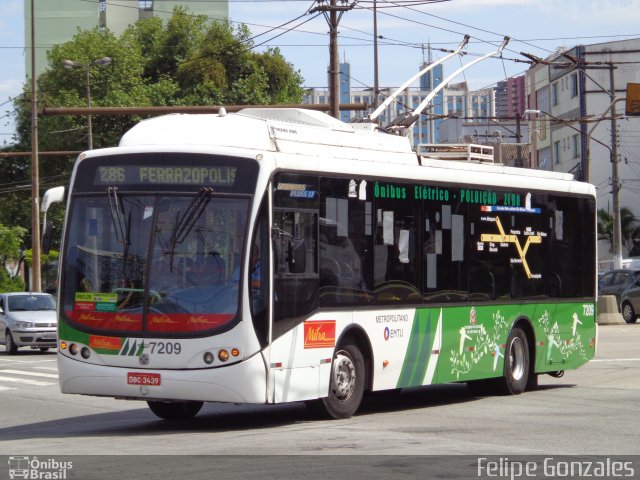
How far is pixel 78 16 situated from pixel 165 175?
85277mm

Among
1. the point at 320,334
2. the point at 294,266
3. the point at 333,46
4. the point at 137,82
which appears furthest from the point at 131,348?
the point at 137,82

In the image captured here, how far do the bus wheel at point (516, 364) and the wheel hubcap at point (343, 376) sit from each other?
3.70 metres

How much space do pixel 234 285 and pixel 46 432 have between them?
9.11 ft

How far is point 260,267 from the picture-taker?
40.3 ft

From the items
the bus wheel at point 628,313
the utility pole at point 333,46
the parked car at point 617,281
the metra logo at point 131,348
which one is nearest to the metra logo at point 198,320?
the metra logo at point 131,348

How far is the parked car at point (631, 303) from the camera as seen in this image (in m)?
39.2

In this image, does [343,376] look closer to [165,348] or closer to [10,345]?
[165,348]

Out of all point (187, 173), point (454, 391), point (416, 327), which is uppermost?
point (187, 173)

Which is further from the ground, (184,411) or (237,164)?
(237,164)

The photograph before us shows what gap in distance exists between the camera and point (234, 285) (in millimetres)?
12164

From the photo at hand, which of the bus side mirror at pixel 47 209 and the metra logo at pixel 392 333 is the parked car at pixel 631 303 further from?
the bus side mirror at pixel 47 209

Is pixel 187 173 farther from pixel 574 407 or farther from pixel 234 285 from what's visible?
pixel 574 407

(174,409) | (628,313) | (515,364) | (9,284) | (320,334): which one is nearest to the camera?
(320,334)

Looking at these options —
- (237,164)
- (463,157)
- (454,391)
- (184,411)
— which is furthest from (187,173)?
(454,391)
